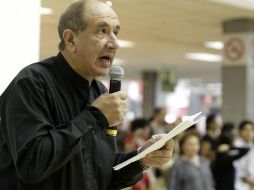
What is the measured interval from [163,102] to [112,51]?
26476 mm

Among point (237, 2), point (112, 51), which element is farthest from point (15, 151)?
point (237, 2)

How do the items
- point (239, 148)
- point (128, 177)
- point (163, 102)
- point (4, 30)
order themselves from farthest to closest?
point (163, 102)
point (239, 148)
point (4, 30)
point (128, 177)

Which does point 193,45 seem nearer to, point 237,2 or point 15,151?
point 237,2

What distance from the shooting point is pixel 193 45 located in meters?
17.4

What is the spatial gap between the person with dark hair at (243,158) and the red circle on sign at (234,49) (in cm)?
249

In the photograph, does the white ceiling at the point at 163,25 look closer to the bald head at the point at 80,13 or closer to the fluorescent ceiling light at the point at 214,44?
the fluorescent ceiling light at the point at 214,44

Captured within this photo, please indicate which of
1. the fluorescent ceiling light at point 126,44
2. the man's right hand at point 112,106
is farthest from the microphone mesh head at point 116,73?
the fluorescent ceiling light at point 126,44

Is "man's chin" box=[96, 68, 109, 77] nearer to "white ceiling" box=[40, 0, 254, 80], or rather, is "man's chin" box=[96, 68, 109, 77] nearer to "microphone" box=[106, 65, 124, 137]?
"microphone" box=[106, 65, 124, 137]

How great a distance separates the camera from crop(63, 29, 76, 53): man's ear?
2544 millimetres

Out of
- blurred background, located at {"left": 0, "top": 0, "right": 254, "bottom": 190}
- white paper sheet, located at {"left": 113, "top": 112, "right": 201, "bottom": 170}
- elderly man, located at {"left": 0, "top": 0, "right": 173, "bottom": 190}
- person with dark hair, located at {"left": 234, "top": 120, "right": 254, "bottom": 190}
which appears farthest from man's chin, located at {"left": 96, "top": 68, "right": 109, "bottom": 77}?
person with dark hair, located at {"left": 234, "top": 120, "right": 254, "bottom": 190}

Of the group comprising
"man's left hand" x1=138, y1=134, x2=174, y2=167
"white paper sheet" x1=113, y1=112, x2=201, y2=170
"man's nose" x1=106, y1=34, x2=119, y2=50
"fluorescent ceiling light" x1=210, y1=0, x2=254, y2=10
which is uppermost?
"fluorescent ceiling light" x1=210, y1=0, x2=254, y2=10

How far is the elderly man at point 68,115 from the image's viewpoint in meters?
2.21

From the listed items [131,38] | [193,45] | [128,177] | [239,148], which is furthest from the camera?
[193,45]

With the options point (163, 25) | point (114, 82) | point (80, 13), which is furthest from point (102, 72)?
point (163, 25)
